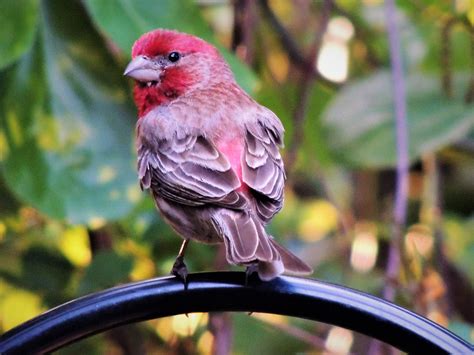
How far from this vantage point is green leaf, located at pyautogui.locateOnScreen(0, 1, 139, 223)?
2996mm

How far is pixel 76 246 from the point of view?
3.74 meters

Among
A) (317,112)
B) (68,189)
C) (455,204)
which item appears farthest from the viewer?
(455,204)

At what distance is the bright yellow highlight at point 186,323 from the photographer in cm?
354

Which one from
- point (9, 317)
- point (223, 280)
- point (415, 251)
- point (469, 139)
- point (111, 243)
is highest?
point (469, 139)

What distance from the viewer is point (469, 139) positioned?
12.4 ft

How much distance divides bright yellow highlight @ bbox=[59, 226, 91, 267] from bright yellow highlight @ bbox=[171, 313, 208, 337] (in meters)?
0.39

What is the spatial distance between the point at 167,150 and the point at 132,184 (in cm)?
30

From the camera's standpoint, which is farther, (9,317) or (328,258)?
(328,258)

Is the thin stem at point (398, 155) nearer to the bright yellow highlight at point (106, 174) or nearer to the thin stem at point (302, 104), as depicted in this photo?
the thin stem at point (302, 104)

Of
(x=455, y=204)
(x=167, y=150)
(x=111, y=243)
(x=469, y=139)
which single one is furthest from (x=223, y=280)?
(x=455, y=204)

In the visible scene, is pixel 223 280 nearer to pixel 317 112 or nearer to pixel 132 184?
pixel 132 184

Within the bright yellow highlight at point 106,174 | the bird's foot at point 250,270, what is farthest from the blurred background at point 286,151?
the bird's foot at point 250,270

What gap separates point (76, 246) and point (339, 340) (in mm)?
1035

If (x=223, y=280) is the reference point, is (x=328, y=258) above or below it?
above
